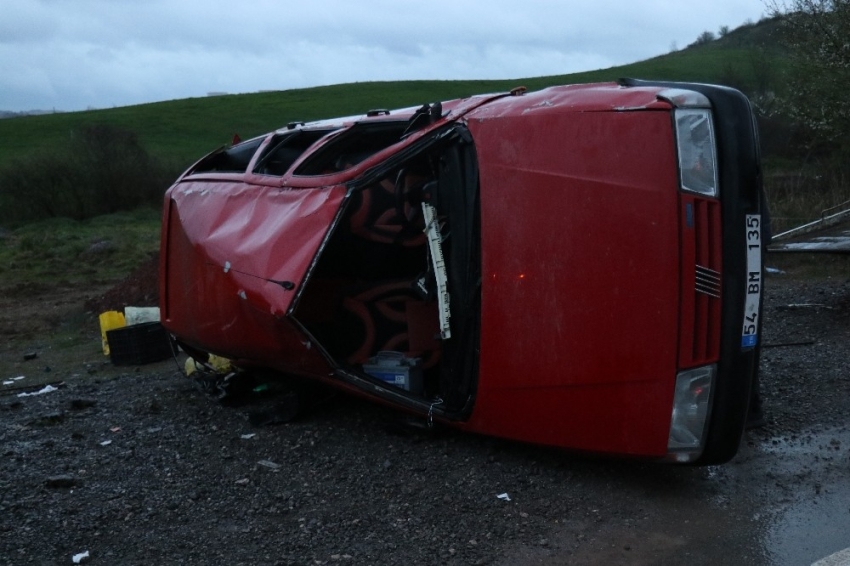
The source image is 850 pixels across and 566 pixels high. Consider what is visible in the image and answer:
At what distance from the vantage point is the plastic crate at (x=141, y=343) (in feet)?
29.5

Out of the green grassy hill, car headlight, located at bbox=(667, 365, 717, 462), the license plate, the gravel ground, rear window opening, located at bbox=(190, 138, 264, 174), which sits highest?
the green grassy hill

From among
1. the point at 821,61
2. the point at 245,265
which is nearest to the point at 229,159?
the point at 245,265

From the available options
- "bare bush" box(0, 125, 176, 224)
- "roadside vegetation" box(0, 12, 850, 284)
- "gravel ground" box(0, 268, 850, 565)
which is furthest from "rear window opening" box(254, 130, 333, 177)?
"bare bush" box(0, 125, 176, 224)

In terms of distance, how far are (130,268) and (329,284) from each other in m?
12.8

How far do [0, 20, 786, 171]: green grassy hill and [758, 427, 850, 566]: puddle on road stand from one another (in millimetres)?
31549

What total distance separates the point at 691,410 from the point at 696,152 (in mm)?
1136

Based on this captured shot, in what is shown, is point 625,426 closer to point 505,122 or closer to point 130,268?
point 505,122

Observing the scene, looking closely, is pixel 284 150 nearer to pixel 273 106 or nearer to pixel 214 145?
pixel 214 145

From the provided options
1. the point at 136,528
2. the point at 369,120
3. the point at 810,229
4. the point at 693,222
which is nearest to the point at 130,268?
the point at 810,229

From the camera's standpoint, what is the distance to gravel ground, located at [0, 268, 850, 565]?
4.03 metres

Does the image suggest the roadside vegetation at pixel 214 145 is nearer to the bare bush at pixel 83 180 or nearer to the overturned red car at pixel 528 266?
the bare bush at pixel 83 180

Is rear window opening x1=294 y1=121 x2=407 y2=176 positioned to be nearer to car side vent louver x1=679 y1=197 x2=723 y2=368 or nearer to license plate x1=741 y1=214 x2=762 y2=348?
car side vent louver x1=679 y1=197 x2=723 y2=368

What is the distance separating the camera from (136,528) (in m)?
4.39

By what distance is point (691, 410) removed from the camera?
4.23m
